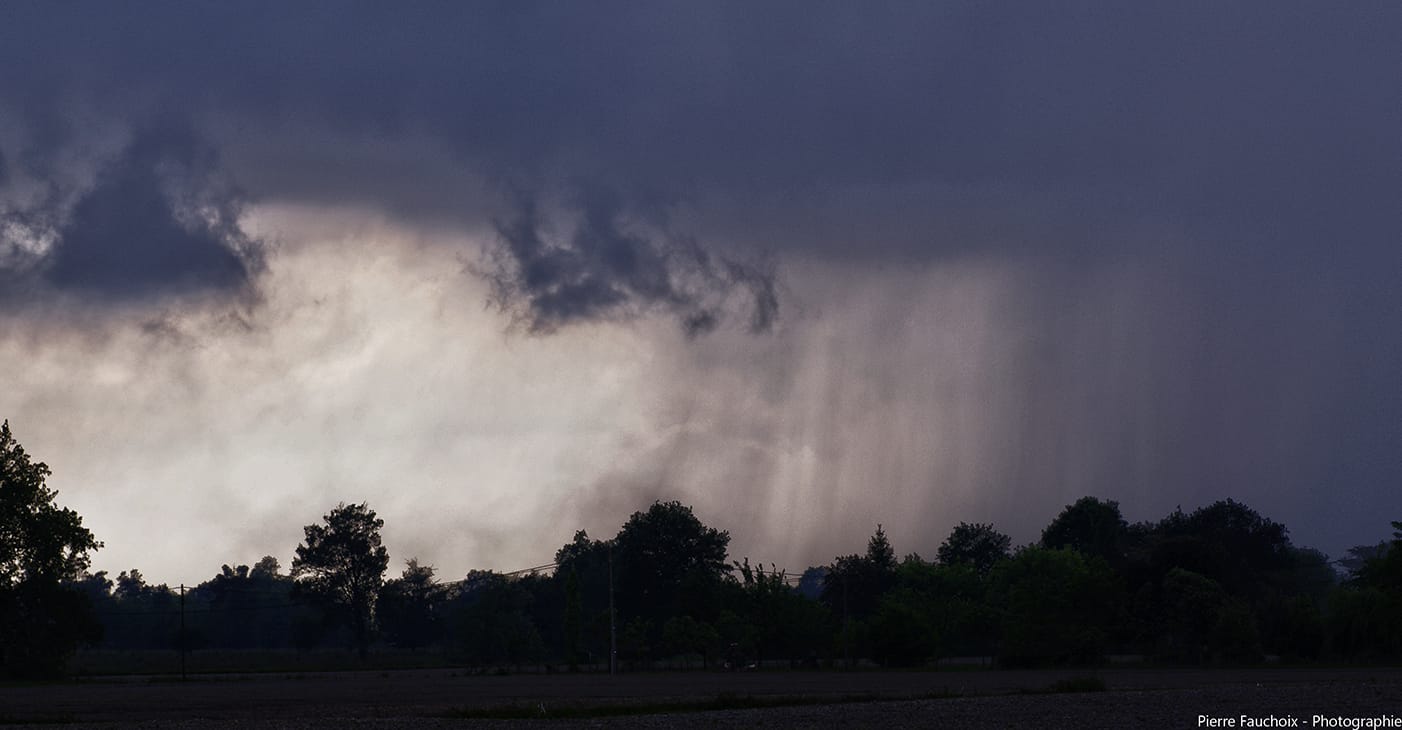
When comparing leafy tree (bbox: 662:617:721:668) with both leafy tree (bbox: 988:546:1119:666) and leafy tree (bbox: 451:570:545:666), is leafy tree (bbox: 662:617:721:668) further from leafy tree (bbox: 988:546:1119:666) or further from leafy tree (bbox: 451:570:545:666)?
leafy tree (bbox: 988:546:1119:666)

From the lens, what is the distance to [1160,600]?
9788 cm

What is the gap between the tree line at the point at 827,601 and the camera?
9125cm

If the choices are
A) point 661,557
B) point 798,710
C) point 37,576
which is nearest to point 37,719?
point 798,710

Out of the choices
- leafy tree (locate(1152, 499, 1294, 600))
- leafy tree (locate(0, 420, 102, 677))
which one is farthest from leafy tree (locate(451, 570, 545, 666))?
leafy tree (locate(1152, 499, 1294, 600))

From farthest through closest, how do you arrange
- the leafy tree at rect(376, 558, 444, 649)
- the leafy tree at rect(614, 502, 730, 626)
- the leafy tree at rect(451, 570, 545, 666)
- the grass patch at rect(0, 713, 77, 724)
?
the leafy tree at rect(376, 558, 444, 649) → the leafy tree at rect(614, 502, 730, 626) → the leafy tree at rect(451, 570, 545, 666) → the grass patch at rect(0, 713, 77, 724)

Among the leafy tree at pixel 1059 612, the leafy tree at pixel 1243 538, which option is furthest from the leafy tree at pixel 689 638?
the leafy tree at pixel 1243 538

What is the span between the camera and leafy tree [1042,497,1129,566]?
493 feet

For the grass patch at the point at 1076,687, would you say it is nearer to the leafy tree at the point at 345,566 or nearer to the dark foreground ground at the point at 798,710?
the dark foreground ground at the point at 798,710

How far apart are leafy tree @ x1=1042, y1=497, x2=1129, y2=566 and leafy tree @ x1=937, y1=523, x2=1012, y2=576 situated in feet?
45.8

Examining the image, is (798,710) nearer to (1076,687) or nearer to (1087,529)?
(1076,687)

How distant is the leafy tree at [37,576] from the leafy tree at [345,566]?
6707 centimetres

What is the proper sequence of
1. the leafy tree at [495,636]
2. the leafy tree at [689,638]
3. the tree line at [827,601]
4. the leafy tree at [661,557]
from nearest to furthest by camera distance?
1. the tree line at [827,601]
2. the leafy tree at [689,638]
3. the leafy tree at [495,636]
4. the leafy tree at [661,557]

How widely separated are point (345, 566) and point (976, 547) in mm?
79518

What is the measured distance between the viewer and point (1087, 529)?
152 meters
